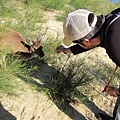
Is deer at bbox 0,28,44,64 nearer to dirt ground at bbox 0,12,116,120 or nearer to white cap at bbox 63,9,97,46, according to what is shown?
dirt ground at bbox 0,12,116,120

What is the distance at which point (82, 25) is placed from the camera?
230 cm

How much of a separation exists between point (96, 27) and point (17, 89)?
1.31 m

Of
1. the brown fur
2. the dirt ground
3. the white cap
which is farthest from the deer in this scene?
the white cap

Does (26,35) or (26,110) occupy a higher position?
(26,35)

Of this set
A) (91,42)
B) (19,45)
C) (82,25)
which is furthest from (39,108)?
(82,25)

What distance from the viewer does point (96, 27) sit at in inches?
91.8

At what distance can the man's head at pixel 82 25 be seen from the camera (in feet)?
7.54

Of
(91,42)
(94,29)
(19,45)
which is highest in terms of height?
(94,29)

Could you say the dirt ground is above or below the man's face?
below

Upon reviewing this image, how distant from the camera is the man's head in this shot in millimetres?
2297

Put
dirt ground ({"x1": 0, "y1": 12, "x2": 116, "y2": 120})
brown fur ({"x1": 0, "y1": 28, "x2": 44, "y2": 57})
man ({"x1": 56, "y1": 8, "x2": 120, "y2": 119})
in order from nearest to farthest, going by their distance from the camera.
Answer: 1. man ({"x1": 56, "y1": 8, "x2": 120, "y2": 119})
2. dirt ground ({"x1": 0, "y1": 12, "x2": 116, "y2": 120})
3. brown fur ({"x1": 0, "y1": 28, "x2": 44, "y2": 57})

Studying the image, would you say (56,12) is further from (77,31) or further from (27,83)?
(77,31)

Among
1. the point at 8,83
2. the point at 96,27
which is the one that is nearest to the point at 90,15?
the point at 96,27

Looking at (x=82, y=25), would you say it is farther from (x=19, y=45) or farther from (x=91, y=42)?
(x=19, y=45)
